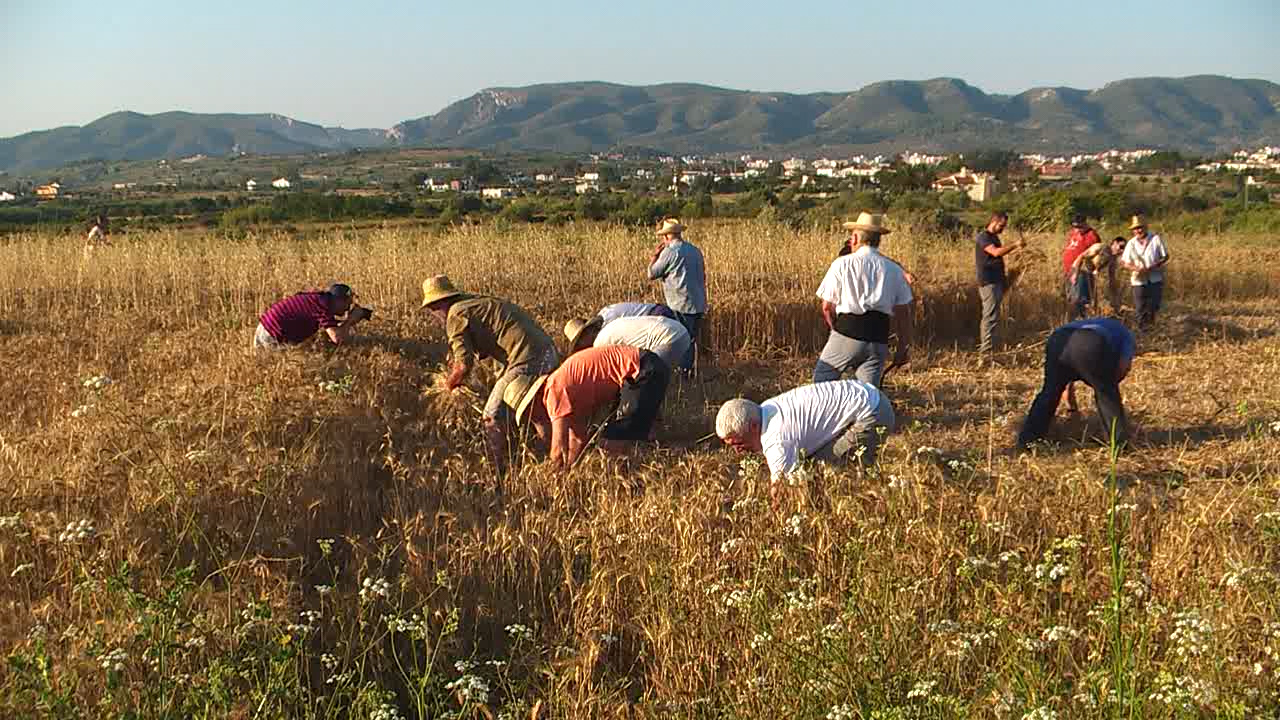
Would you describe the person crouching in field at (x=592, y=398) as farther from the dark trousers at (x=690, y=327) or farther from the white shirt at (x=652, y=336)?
the dark trousers at (x=690, y=327)

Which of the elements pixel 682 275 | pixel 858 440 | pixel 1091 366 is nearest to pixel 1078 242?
pixel 682 275

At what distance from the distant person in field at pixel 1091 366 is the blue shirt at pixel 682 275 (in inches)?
122

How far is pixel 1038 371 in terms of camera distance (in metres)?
9.37

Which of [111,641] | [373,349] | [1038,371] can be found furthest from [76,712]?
[1038,371]

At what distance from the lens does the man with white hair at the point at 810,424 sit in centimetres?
484

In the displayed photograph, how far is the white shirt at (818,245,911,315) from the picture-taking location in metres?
6.20

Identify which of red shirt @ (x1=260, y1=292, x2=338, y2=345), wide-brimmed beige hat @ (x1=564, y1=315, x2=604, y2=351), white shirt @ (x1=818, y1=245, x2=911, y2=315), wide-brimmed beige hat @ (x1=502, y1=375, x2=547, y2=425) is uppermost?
white shirt @ (x1=818, y1=245, x2=911, y2=315)

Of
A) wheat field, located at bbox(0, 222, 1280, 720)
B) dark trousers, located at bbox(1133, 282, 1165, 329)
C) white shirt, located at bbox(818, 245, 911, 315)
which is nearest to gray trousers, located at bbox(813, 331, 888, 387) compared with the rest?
white shirt, located at bbox(818, 245, 911, 315)

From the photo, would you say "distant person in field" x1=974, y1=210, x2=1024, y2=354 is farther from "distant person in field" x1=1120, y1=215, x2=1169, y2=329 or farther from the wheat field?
"distant person in field" x1=1120, y1=215, x2=1169, y2=329

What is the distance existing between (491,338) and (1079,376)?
12.7 ft

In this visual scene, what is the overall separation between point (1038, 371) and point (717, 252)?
4.31 metres

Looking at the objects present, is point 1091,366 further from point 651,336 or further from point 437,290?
point 437,290

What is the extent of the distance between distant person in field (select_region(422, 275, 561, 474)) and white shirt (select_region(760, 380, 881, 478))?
76.2 inches

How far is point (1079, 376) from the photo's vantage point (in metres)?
5.99
